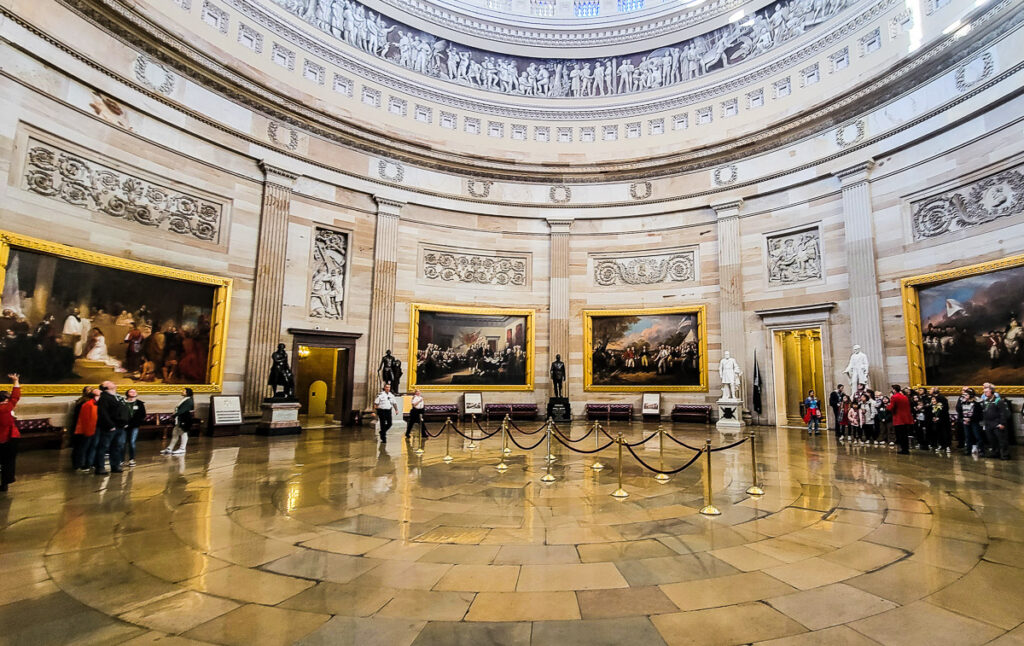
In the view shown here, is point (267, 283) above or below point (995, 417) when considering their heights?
above

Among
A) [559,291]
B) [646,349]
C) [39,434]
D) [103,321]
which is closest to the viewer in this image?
[39,434]

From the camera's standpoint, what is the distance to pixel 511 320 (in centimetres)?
2122

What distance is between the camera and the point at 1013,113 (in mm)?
13312

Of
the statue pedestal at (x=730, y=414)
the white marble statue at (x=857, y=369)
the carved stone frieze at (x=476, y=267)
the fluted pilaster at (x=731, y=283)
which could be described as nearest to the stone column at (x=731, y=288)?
the fluted pilaster at (x=731, y=283)

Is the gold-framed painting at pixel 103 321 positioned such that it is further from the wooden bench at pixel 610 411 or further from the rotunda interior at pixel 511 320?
the wooden bench at pixel 610 411

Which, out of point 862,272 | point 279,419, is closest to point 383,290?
point 279,419

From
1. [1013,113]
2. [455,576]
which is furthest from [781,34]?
[455,576]

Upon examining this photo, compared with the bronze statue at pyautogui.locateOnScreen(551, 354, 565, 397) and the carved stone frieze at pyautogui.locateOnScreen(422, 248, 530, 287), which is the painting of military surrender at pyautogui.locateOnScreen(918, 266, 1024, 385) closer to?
the bronze statue at pyautogui.locateOnScreen(551, 354, 565, 397)

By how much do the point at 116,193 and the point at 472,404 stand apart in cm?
1349

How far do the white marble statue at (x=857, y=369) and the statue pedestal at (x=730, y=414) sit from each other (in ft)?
11.5

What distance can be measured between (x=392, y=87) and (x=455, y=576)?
69.6ft

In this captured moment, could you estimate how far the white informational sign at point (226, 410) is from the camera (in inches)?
558

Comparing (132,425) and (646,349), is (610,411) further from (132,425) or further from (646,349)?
(132,425)

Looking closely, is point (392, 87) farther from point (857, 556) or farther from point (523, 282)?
point (857, 556)
